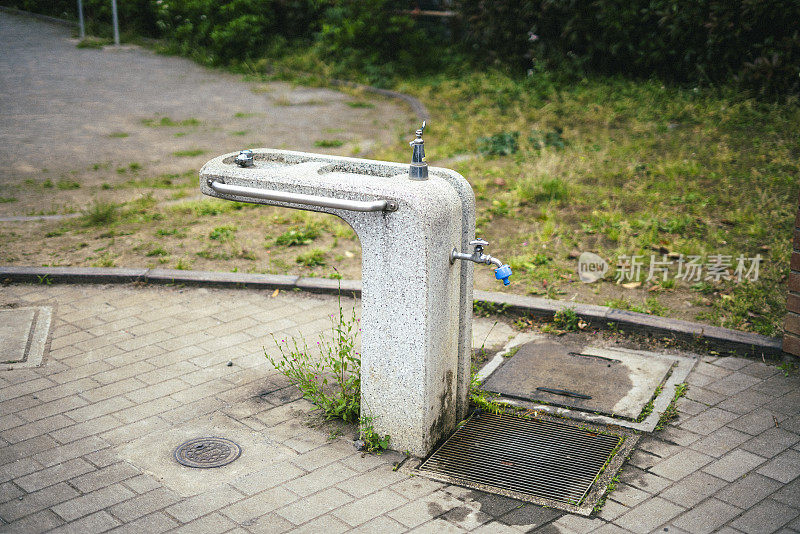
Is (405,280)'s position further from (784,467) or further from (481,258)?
(784,467)

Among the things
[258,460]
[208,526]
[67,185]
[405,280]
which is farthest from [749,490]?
[67,185]

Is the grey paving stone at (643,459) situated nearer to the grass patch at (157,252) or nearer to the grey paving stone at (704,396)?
the grey paving stone at (704,396)

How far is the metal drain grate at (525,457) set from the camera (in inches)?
154

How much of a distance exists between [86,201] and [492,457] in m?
6.63

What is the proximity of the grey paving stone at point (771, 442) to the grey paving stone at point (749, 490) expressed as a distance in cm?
26

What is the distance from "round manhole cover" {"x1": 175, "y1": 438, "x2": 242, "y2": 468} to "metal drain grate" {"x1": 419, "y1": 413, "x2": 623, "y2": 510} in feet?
3.49

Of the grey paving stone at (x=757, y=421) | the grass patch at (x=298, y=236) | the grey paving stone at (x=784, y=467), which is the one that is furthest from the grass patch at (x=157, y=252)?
the grey paving stone at (x=784, y=467)

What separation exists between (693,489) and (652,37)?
1118 centimetres

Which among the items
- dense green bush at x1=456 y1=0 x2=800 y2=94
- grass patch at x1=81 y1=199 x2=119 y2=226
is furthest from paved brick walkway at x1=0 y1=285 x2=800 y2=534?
dense green bush at x1=456 y1=0 x2=800 y2=94

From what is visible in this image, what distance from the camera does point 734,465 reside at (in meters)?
4.04

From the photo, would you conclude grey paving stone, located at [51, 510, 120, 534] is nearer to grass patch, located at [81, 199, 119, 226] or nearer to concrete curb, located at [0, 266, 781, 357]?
concrete curb, located at [0, 266, 781, 357]

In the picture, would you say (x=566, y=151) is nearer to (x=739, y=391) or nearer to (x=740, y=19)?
(x=740, y=19)

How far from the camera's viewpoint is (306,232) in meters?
7.70

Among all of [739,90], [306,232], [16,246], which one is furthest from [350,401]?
[739,90]
